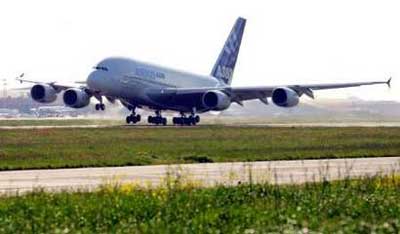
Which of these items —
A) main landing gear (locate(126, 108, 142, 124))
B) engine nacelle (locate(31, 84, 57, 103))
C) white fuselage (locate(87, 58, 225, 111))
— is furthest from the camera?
main landing gear (locate(126, 108, 142, 124))

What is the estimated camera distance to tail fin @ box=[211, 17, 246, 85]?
294 ft

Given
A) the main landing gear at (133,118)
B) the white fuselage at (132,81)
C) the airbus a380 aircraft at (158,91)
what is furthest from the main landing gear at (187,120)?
the main landing gear at (133,118)

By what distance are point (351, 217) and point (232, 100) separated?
208ft

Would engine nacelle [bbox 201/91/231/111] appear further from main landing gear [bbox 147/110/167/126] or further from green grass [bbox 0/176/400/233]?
green grass [bbox 0/176/400/233]

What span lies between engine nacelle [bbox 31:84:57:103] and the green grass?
57.7 m

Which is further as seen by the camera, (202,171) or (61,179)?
(202,171)

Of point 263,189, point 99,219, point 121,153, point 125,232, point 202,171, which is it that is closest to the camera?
point 125,232

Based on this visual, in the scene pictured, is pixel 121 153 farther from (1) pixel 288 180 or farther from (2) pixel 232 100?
(2) pixel 232 100

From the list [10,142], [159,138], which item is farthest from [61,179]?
[159,138]

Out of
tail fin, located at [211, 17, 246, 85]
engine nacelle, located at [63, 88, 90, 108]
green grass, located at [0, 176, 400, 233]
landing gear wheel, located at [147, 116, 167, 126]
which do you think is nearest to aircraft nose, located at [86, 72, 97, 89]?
engine nacelle, located at [63, 88, 90, 108]

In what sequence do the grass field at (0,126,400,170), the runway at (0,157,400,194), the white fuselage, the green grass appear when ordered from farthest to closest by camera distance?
the white fuselage, the grass field at (0,126,400,170), the runway at (0,157,400,194), the green grass

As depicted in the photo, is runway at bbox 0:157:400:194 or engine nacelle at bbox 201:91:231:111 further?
Answer: engine nacelle at bbox 201:91:231:111

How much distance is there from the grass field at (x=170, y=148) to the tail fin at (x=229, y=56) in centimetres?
3427

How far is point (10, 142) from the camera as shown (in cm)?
4669
